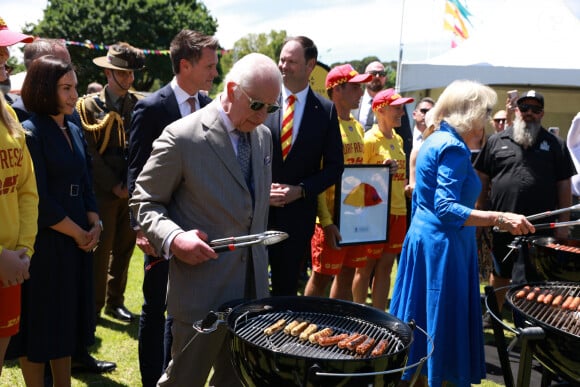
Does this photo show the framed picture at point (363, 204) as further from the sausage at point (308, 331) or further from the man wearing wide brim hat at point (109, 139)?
the sausage at point (308, 331)

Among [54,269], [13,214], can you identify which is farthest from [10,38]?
[54,269]

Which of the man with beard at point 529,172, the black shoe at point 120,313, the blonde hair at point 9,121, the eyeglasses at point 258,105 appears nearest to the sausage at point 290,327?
the eyeglasses at point 258,105

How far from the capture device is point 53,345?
130 inches

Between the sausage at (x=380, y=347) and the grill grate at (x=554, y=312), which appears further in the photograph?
the grill grate at (x=554, y=312)

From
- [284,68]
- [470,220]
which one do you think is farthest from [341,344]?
[284,68]

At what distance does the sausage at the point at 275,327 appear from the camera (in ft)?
7.63

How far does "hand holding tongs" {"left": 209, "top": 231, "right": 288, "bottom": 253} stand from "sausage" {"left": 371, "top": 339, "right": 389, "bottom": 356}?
22.8 inches

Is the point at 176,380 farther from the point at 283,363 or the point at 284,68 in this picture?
the point at 284,68

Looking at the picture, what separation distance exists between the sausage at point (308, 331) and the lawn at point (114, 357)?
2218 mm

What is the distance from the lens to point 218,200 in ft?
8.50

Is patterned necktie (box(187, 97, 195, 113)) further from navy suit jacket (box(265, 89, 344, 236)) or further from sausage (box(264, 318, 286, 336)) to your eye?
sausage (box(264, 318, 286, 336))

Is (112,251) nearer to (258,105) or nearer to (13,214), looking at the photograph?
(13,214)

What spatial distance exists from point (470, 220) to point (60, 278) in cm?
240

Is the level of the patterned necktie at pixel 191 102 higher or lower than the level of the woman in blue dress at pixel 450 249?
higher
